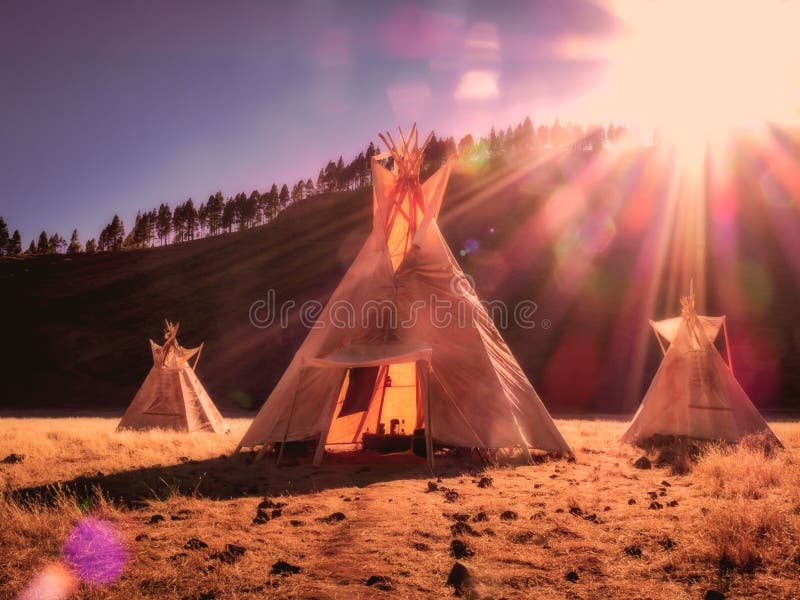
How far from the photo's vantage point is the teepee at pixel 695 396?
1141 cm

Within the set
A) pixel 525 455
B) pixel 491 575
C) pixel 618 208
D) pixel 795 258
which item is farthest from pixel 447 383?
pixel 618 208

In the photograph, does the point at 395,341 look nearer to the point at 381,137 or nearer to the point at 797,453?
the point at 381,137

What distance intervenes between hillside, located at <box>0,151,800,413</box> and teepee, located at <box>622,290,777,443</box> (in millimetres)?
17797

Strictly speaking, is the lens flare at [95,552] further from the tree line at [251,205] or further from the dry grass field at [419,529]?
the tree line at [251,205]

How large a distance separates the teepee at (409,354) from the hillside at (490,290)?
2087 cm

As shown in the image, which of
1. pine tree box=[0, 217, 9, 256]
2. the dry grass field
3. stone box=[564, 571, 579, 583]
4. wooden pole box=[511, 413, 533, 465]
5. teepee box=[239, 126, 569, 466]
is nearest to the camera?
the dry grass field

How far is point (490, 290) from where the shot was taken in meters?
48.2

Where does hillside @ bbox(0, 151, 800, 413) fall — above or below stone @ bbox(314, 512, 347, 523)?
above

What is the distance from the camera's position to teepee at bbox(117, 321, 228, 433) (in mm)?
16406

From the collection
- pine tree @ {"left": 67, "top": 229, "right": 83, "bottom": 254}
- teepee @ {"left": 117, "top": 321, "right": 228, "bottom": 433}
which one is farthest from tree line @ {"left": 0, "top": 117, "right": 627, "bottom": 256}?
teepee @ {"left": 117, "top": 321, "right": 228, "bottom": 433}

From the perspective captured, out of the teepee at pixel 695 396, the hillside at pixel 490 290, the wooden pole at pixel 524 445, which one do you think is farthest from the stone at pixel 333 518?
the hillside at pixel 490 290

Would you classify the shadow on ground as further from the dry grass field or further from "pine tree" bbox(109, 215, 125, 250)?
"pine tree" bbox(109, 215, 125, 250)

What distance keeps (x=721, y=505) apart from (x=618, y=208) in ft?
200

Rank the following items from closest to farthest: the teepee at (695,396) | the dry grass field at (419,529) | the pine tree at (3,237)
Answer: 1. the dry grass field at (419,529)
2. the teepee at (695,396)
3. the pine tree at (3,237)
